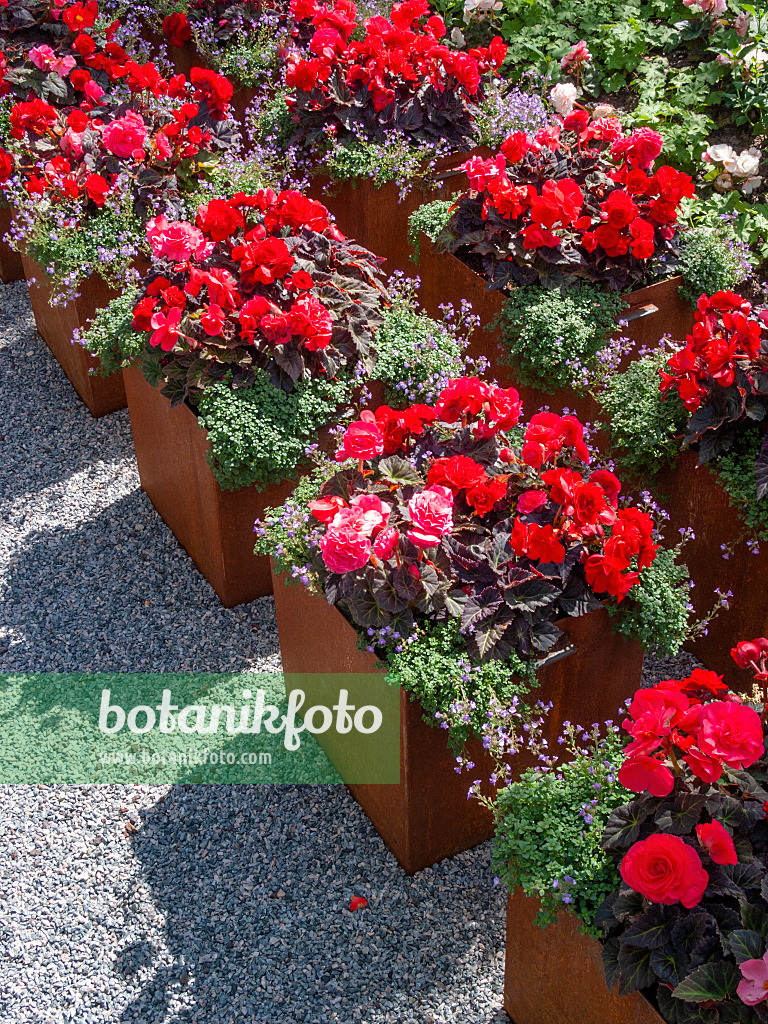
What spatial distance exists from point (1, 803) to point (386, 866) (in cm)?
120

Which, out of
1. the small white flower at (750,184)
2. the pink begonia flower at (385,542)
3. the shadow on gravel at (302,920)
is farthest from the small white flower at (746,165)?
the shadow on gravel at (302,920)

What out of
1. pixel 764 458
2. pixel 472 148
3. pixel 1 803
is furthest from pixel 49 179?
pixel 764 458

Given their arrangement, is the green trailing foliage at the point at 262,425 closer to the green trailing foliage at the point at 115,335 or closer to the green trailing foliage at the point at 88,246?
the green trailing foliage at the point at 115,335

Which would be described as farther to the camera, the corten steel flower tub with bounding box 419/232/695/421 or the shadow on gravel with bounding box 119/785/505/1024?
the corten steel flower tub with bounding box 419/232/695/421

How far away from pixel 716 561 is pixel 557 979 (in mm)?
1466

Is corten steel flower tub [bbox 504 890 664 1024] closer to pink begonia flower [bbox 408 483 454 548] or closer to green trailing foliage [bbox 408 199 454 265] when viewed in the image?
pink begonia flower [bbox 408 483 454 548]

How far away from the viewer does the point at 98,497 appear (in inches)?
156

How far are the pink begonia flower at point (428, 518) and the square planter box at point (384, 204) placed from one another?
7.25ft

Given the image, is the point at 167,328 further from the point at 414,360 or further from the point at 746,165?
the point at 746,165

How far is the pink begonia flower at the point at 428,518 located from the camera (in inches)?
87.7

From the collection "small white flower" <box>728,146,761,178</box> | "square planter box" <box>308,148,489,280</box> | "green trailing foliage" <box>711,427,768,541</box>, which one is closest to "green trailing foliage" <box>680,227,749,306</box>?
"small white flower" <box>728,146,761,178</box>

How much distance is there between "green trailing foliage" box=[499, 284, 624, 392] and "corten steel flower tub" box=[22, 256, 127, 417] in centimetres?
174

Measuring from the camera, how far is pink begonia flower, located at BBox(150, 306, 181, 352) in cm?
307

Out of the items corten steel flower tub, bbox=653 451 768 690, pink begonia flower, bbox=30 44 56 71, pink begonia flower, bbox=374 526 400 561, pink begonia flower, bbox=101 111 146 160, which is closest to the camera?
pink begonia flower, bbox=374 526 400 561
